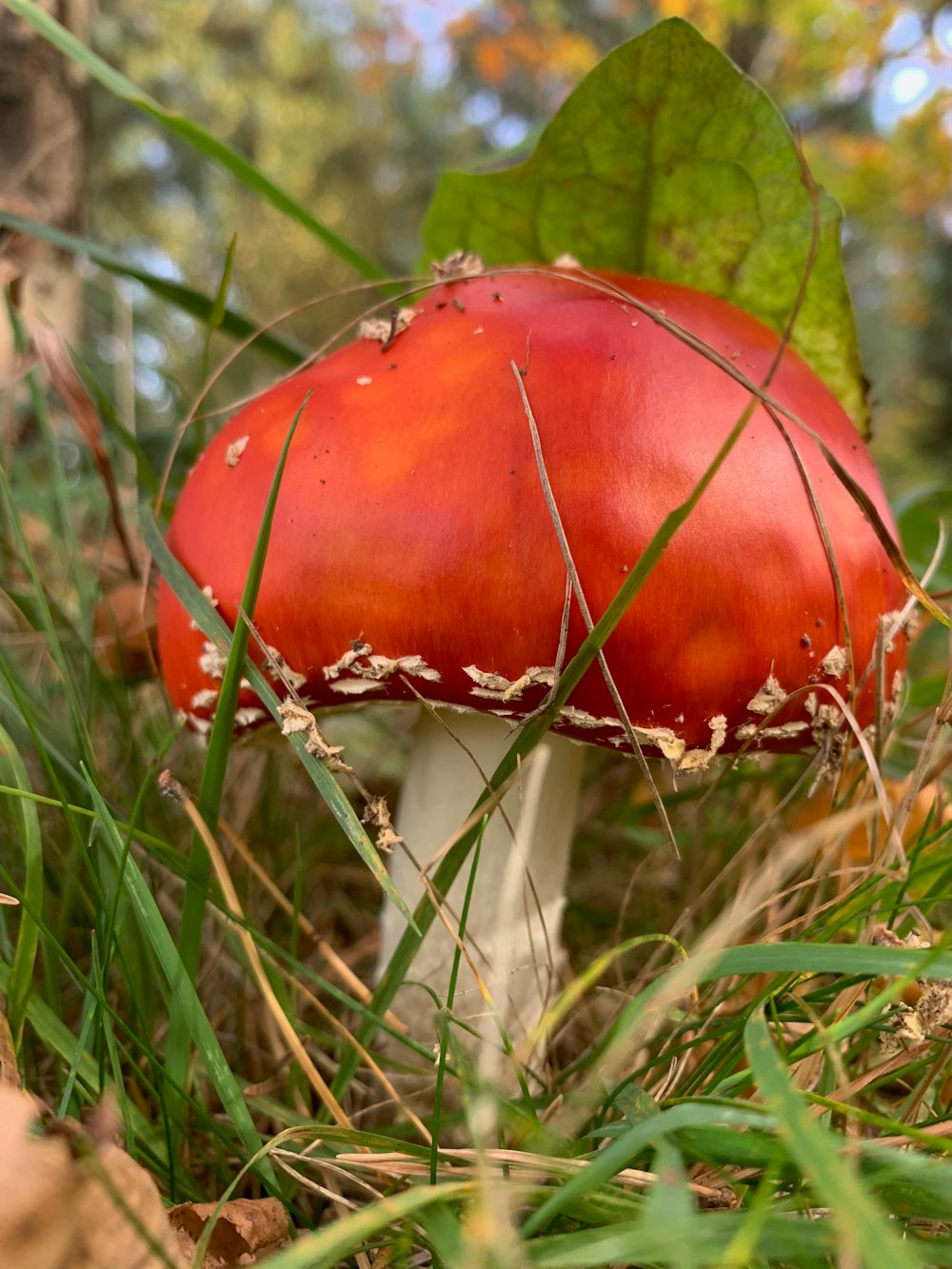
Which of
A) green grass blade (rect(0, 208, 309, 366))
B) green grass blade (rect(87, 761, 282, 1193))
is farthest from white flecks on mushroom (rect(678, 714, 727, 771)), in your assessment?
green grass blade (rect(0, 208, 309, 366))

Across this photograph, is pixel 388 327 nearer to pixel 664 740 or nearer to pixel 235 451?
pixel 235 451

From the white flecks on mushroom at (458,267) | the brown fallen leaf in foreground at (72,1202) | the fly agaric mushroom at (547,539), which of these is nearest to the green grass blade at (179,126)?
the white flecks on mushroom at (458,267)

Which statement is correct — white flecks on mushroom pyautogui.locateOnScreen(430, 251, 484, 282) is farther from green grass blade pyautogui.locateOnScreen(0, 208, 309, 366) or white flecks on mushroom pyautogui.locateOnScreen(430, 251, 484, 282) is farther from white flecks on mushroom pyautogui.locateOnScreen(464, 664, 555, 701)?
white flecks on mushroom pyautogui.locateOnScreen(464, 664, 555, 701)

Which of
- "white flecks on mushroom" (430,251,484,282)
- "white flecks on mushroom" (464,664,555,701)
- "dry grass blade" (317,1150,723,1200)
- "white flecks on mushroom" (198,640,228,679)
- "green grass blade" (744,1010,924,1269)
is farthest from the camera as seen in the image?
"white flecks on mushroom" (430,251,484,282)

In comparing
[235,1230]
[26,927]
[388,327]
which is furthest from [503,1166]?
[388,327]

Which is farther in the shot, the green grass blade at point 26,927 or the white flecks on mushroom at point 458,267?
the white flecks on mushroom at point 458,267

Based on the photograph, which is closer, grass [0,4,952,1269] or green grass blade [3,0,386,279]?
grass [0,4,952,1269]

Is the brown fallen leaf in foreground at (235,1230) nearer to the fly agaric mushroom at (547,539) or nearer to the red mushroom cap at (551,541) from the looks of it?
the fly agaric mushroom at (547,539)
